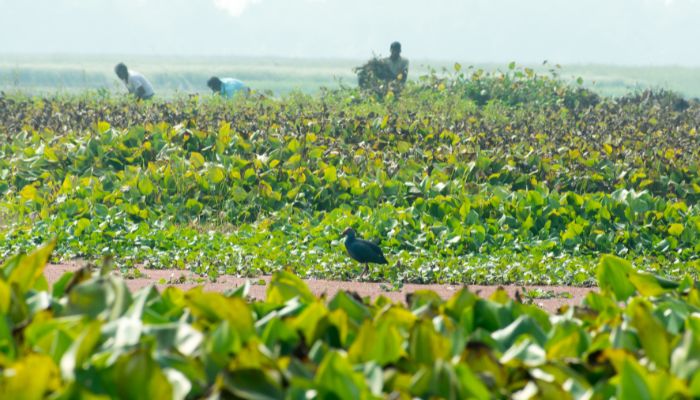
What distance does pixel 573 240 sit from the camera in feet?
35.3

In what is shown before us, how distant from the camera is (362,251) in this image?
909cm

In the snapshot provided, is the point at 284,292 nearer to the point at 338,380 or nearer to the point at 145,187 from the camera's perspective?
the point at 338,380

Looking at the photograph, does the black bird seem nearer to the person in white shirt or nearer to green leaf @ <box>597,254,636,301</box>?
green leaf @ <box>597,254,636,301</box>

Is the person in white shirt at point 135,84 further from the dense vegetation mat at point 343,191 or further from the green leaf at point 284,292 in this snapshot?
the green leaf at point 284,292

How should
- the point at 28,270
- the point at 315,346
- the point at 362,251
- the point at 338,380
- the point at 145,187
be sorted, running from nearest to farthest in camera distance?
the point at 338,380 < the point at 315,346 < the point at 28,270 < the point at 362,251 < the point at 145,187

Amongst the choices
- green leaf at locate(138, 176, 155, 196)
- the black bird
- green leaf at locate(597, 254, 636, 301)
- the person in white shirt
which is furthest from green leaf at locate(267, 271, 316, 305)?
the person in white shirt

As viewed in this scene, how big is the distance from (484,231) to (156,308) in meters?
7.83

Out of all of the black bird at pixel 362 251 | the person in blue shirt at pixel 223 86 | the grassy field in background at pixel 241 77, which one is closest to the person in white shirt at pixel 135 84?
the person in blue shirt at pixel 223 86

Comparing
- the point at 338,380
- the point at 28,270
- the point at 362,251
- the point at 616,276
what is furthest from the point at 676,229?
the point at 338,380

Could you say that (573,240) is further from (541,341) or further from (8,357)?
(8,357)

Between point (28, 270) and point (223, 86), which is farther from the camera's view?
point (223, 86)

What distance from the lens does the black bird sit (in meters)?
9.07

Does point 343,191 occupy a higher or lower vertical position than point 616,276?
lower

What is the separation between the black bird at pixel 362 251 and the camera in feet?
29.8
